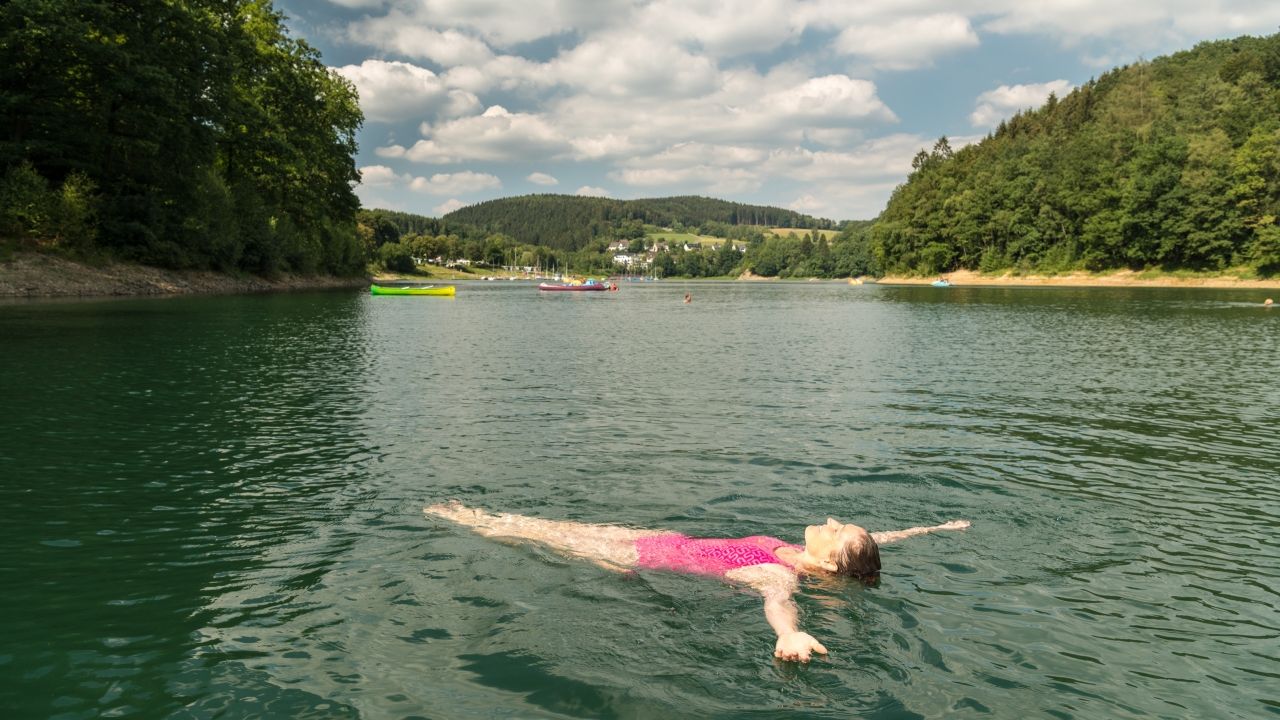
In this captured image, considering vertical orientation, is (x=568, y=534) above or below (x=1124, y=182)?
below

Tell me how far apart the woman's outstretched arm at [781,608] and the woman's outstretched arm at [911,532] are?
70.4 inches

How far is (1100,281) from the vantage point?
103m

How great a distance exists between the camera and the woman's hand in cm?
578

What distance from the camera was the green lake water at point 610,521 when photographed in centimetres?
554

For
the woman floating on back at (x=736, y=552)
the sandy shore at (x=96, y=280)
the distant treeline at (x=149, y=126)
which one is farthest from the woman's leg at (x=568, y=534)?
the sandy shore at (x=96, y=280)

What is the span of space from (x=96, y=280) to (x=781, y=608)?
59508mm

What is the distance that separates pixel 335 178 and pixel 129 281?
3905 centimetres

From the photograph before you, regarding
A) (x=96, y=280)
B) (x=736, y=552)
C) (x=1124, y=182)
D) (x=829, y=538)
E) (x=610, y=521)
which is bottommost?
(x=610, y=521)

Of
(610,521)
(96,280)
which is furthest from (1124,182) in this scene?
(96,280)

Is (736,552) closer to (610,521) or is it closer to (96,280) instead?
(610,521)

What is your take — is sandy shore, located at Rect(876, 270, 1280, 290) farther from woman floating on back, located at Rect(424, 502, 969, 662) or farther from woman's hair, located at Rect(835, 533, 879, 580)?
woman floating on back, located at Rect(424, 502, 969, 662)

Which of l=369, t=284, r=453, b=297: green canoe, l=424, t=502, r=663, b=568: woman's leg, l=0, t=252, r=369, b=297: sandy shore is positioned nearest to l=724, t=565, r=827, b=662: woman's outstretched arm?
l=424, t=502, r=663, b=568: woman's leg

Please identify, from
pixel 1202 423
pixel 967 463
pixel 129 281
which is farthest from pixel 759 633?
pixel 129 281

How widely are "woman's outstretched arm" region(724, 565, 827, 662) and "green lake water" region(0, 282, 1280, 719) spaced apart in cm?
16
